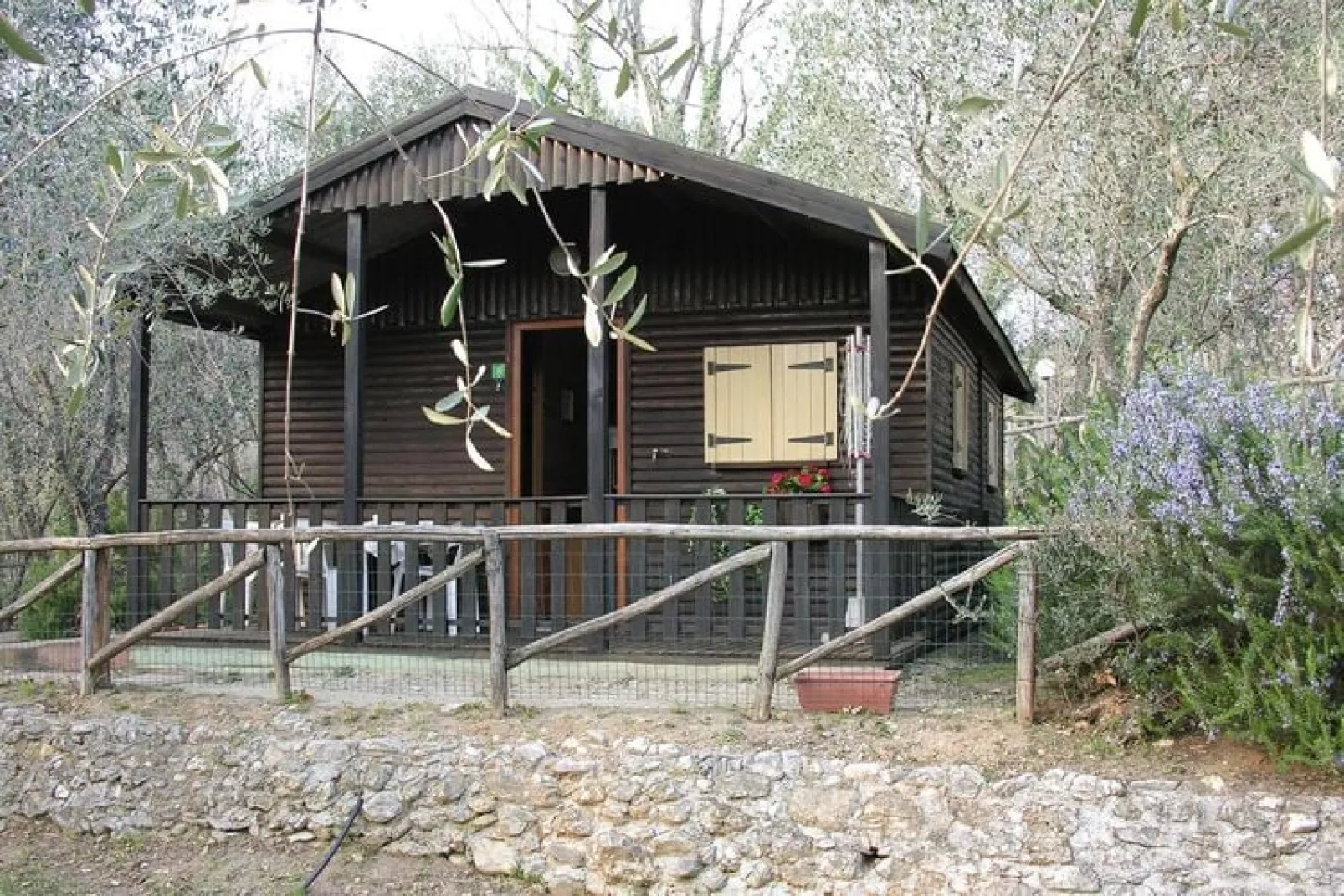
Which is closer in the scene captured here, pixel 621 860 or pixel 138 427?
pixel 621 860

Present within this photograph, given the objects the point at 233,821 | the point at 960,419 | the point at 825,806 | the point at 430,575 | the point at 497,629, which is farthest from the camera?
the point at 960,419

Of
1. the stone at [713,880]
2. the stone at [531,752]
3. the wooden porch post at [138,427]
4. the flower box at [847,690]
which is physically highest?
the wooden porch post at [138,427]

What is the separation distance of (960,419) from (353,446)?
5.55 metres

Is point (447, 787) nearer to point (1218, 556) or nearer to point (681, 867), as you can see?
point (681, 867)

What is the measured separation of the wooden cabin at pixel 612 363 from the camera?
333 inches

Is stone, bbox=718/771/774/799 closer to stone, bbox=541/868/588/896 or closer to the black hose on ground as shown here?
stone, bbox=541/868/588/896

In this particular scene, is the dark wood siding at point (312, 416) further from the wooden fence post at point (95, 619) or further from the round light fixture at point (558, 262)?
the wooden fence post at point (95, 619)

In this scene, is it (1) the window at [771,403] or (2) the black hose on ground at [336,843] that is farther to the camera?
(1) the window at [771,403]

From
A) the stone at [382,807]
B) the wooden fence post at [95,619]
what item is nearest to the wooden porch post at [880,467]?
the stone at [382,807]

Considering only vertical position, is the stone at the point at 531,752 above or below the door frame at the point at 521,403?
below

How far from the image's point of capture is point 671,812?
6.47 m

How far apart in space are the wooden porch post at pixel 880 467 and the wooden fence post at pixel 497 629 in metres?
2.13

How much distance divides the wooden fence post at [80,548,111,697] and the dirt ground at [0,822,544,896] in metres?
1.09

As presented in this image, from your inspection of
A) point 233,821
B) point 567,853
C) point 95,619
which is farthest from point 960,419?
point 95,619
